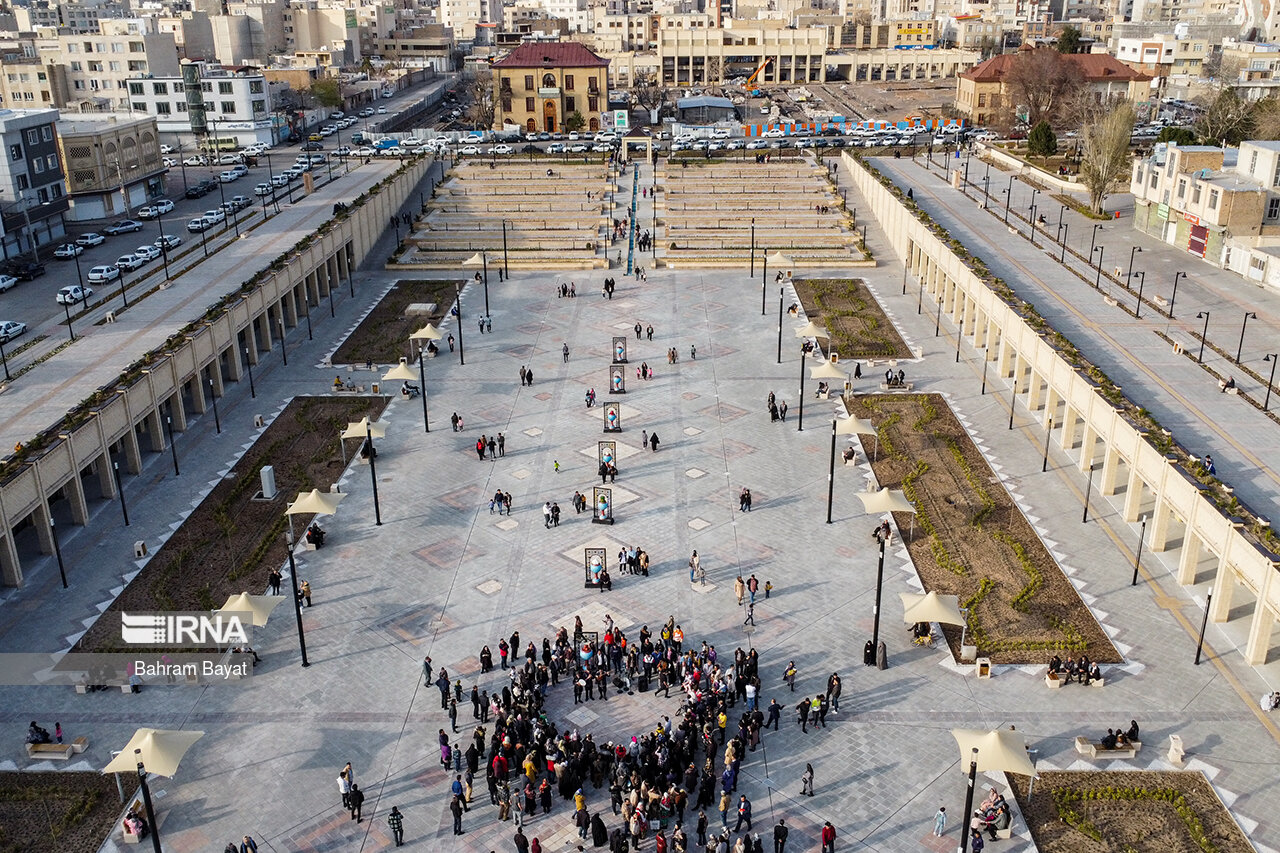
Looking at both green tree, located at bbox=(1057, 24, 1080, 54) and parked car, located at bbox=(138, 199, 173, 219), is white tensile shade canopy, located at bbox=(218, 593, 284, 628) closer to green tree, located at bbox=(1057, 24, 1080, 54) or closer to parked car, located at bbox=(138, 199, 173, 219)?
parked car, located at bbox=(138, 199, 173, 219)

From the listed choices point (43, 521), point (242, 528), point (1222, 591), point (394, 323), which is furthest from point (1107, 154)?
point (43, 521)

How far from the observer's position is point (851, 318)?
65.6 m

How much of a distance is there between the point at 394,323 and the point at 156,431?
20326mm

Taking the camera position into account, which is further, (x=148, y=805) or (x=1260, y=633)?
(x=1260, y=633)

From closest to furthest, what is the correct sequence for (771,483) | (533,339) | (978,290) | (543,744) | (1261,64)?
(543,744), (771,483), (978,290), (533,339), (1261,64)

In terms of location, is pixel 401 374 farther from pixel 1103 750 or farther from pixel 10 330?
pixel 1103 750

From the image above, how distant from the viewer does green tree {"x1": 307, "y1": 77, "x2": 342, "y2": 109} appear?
157500mm

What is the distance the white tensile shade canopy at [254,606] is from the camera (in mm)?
33656

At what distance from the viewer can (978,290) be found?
59.0m

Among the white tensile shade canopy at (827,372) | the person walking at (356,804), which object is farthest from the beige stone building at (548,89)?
the person walking at (356,804)

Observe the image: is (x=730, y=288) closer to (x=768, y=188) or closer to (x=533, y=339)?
(x=533, y=339)

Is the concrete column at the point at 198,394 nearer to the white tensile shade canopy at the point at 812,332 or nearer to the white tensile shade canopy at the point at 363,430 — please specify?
the white tensile shade canopy at the point at 363,430

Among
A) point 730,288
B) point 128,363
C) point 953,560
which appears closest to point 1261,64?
point 730,288

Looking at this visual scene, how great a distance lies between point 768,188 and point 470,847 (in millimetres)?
83120
